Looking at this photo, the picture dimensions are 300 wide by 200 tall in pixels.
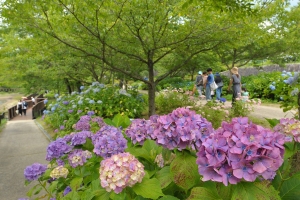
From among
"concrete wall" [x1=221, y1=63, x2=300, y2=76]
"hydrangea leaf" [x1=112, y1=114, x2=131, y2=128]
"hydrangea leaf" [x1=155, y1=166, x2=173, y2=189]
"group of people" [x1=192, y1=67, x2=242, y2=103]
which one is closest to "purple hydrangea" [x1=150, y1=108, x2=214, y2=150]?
"hydrangea leaf" [x1=155, y1=166, x2=173, y2=189]

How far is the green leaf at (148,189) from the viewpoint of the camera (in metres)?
1.10

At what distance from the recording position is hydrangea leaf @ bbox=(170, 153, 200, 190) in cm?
116

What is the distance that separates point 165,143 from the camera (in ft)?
4.12

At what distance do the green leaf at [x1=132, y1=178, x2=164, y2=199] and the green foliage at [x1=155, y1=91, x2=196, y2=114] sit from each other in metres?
7.31

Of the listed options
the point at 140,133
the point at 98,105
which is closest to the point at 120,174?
the point at 140,133

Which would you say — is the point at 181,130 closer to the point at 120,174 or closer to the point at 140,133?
the point at 120,174

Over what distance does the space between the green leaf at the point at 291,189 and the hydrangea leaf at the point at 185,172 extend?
1.31 feet

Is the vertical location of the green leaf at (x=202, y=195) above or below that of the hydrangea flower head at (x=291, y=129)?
below

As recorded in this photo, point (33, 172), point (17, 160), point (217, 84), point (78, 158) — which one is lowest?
point (17, 160)

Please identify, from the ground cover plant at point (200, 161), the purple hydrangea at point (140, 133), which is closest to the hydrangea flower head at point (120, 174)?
the ground cover plant at point (200, 161)

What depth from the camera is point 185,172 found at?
117cm

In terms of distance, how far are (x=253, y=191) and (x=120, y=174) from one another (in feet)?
1.77

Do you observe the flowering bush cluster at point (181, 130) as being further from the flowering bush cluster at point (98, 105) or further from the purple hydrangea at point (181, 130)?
the flowering bush cluster at point (98, 105)

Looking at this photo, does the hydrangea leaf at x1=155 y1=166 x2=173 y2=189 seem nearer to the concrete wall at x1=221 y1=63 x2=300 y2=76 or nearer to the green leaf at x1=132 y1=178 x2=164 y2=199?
the green leaf at x1=132 y1=178 x2=164 y2=199
